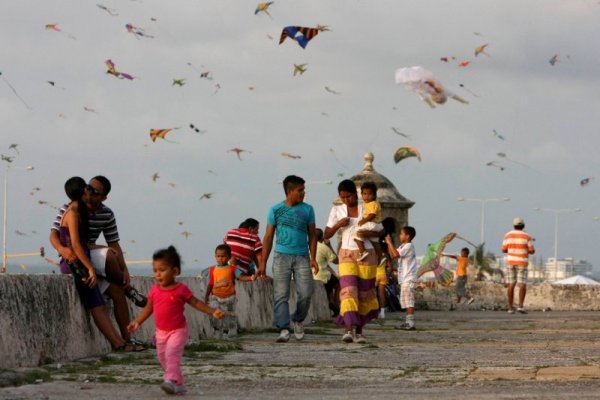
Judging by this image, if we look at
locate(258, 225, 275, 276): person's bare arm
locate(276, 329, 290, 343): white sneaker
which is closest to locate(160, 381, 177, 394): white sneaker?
locate(276, 329, 290, 343): white sneaker

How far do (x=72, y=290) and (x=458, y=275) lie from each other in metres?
21.6

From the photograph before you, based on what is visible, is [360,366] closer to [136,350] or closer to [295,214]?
[136,350]

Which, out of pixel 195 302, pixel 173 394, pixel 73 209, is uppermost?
pixel 73 209

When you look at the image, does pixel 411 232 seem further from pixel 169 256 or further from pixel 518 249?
pixel 169 256

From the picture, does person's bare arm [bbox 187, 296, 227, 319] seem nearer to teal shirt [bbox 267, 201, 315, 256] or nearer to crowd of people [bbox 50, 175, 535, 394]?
crowd of people [bbox 50, 175, 535, 394]

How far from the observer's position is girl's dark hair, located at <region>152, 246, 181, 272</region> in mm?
9214

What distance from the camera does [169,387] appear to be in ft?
27.2

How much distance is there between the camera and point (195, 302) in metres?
9.22

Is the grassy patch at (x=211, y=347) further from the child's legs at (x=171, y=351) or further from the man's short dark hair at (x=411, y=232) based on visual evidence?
the man's short dark hair at (x=411, y=232)

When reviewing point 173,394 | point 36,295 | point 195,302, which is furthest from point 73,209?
point 173,394

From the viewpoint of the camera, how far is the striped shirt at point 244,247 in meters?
17.6

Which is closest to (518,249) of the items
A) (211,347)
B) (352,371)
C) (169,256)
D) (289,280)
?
(289,280)

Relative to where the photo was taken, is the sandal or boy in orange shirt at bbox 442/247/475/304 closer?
the sandal

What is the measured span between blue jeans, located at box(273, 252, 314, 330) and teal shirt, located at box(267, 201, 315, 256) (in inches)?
3.6
